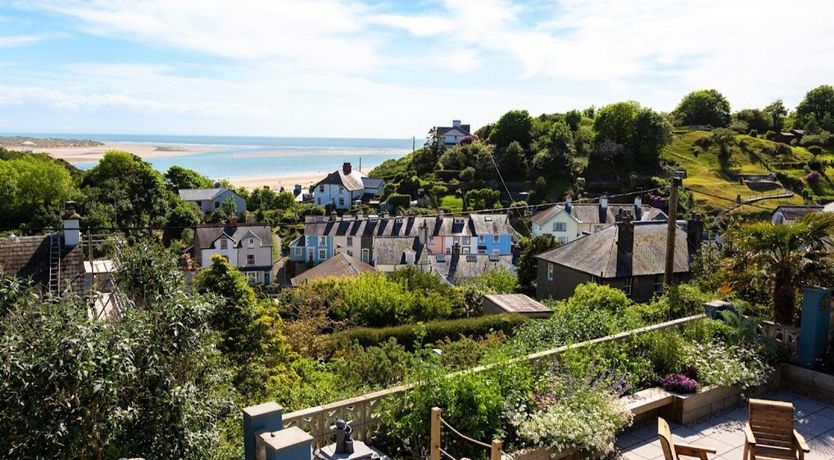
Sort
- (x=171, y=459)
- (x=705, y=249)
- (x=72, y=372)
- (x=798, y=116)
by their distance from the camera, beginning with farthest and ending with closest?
(x=798, y=116), (x=705, y=249), (x=171, y=459), (x=72, y=372)

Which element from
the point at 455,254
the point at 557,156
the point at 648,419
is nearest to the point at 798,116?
the point at 557,156

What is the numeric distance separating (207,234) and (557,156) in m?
49.2

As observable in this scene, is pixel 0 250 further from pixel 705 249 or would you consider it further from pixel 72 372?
pixel 705 249

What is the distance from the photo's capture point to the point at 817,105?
346 feet

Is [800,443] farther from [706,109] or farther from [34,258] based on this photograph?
[706,109]

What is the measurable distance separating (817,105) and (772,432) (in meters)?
123

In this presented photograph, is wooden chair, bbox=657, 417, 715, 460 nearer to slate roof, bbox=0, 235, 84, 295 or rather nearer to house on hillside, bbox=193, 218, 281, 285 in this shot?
slate roof, bbox=0, 235, 84, 295

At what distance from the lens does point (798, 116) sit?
106 metres

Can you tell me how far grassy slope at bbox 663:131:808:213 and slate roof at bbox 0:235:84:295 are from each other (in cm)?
Answer: 6279

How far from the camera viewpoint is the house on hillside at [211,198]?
68.7 meters

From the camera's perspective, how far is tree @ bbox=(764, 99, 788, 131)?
102944 mm

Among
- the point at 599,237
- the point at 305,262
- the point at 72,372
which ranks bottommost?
the point at 305,262

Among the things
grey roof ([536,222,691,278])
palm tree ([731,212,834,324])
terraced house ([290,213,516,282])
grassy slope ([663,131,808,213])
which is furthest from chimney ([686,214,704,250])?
grassy slope ([663,131,808,213])

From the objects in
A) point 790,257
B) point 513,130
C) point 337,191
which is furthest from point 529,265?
point 513,130
